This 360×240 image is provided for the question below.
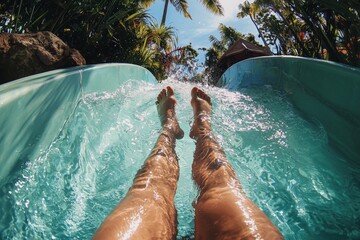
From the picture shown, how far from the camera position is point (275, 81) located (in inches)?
132

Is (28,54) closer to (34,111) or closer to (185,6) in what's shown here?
(34,111)

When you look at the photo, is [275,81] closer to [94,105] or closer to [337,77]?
[337,77]

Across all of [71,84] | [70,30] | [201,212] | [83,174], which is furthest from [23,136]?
[70,30]

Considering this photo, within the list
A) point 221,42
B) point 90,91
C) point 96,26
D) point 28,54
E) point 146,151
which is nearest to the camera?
point 146,151

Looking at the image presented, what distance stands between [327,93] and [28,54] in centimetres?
252

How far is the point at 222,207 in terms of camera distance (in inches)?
37.2

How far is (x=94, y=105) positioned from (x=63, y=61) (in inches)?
46.0

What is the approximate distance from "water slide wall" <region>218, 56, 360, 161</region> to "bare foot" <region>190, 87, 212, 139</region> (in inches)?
29.5

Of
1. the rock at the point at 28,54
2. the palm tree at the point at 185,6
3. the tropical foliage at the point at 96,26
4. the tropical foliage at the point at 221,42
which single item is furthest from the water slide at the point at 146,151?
the tropical foliage at the point at 221,42

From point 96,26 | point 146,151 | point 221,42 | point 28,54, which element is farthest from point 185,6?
point 146,151

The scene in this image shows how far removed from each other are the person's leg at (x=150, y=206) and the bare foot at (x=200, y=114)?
36 cm

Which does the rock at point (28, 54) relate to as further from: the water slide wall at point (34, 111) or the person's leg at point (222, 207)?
the person's leg at point (222, 207)

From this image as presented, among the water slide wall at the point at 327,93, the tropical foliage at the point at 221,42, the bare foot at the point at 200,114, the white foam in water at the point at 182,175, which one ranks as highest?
the tropical foliage at the point at 221,42

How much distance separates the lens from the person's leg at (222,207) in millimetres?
838
